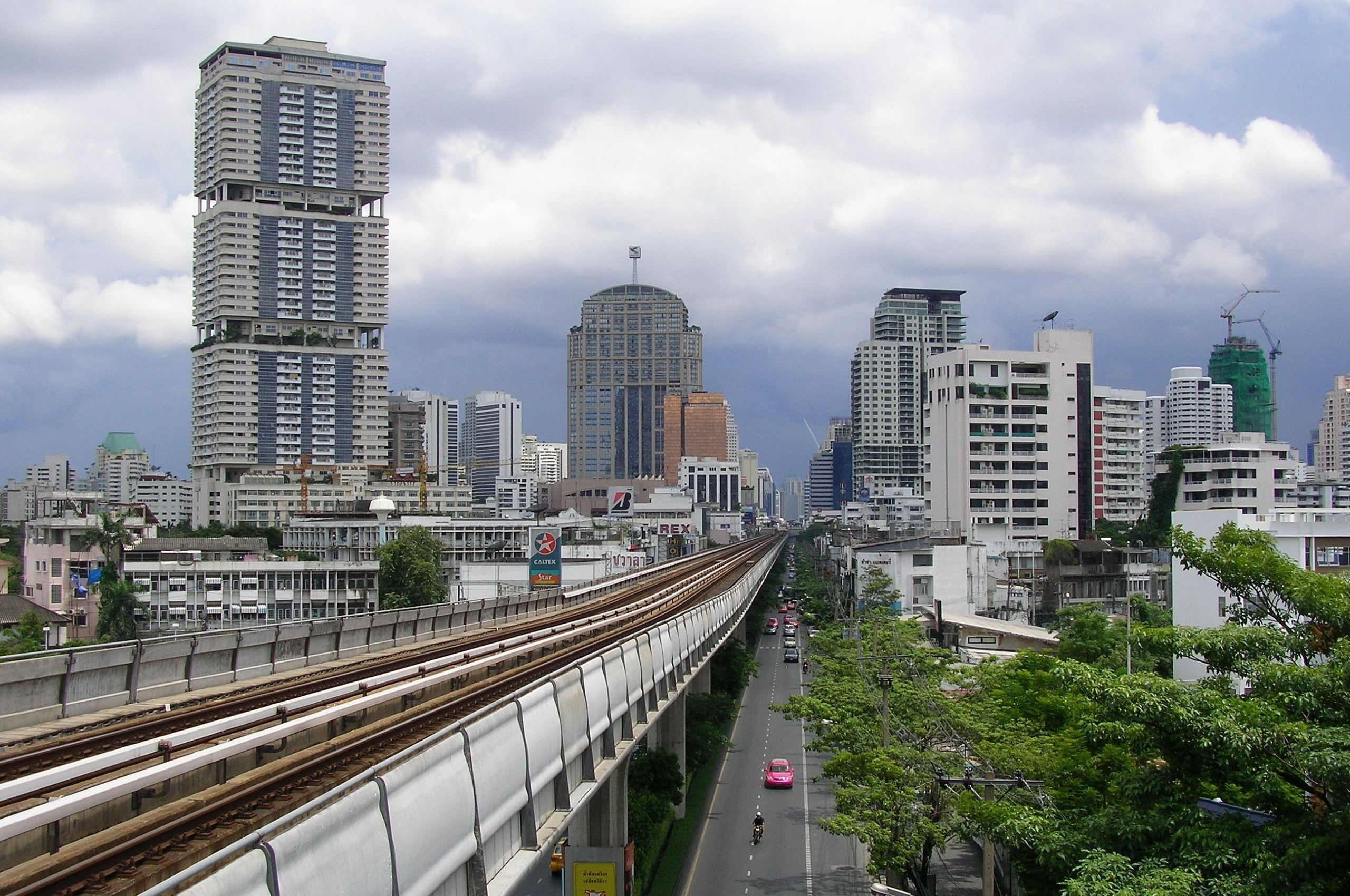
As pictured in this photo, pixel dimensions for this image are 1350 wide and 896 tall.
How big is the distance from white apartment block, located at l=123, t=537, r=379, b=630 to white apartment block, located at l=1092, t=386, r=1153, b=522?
241 feet

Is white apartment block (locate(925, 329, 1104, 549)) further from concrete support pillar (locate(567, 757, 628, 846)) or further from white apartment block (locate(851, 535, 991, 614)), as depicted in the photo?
concrete support pillar (locate(567, 757, 628, 846))

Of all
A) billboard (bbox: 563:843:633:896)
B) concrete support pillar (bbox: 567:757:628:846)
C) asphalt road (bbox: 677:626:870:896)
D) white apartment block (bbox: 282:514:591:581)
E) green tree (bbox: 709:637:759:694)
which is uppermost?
white apartment block (bbox: 282:514:591:581)

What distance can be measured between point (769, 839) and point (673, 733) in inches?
242

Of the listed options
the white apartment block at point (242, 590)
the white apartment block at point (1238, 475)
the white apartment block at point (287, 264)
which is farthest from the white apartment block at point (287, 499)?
the white apartment block at point (1238, 475)

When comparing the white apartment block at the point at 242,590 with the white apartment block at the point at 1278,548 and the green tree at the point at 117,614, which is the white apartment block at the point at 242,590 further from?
the white apartment block at the point at 1278,548

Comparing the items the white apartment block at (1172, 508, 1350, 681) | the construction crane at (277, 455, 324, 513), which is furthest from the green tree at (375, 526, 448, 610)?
the construction crane at (277, 455, 324, 513)

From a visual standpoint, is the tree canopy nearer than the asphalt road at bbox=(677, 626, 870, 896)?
Yes

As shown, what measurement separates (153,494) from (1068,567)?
162510 mm

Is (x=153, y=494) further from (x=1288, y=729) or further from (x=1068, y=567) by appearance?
(x=1288, y=729)

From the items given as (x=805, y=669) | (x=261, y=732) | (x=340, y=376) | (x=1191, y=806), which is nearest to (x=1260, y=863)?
(x=1191, y=806)

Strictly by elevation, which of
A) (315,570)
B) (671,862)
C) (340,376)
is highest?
(340,376)

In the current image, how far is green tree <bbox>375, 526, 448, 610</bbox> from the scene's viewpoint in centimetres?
7812

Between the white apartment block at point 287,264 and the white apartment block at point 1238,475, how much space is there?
125 meters

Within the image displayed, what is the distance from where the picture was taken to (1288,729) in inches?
528
